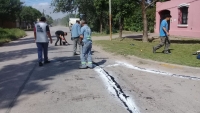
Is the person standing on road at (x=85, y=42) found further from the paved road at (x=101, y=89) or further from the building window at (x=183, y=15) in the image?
the building window at (x=183, y=15)

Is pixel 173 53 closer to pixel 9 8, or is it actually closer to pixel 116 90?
pixel 116 90

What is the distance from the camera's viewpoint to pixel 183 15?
25.5m

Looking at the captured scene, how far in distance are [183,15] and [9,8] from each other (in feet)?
103

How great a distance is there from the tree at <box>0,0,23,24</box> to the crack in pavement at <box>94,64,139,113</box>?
39379 millimetres

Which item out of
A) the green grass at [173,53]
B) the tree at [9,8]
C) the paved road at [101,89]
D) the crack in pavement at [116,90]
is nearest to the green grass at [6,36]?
the tree at [9,8]

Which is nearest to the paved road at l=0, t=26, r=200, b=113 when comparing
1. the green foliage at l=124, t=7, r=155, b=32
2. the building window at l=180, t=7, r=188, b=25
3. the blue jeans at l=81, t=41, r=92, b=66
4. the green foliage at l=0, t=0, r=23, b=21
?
the blue jeans at l=81, t=41, r=92, b=66

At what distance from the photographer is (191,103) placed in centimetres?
525

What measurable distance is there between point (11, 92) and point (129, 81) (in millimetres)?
3083

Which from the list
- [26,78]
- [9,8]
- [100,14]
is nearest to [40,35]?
[26,78]

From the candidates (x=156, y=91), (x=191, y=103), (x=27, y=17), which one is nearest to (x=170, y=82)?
(x=156, y=91)

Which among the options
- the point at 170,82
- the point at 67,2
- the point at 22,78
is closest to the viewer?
the point at 170,82

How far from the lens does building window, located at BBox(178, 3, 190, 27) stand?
24709 mm

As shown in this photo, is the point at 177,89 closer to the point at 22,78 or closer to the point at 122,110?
the point at 122,110

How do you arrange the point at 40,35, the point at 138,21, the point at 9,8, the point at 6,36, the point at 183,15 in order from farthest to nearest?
the point at 9,8 → the point at 138,21 → the point at 6,36 → the point at 183,15 → the point at 40,35
